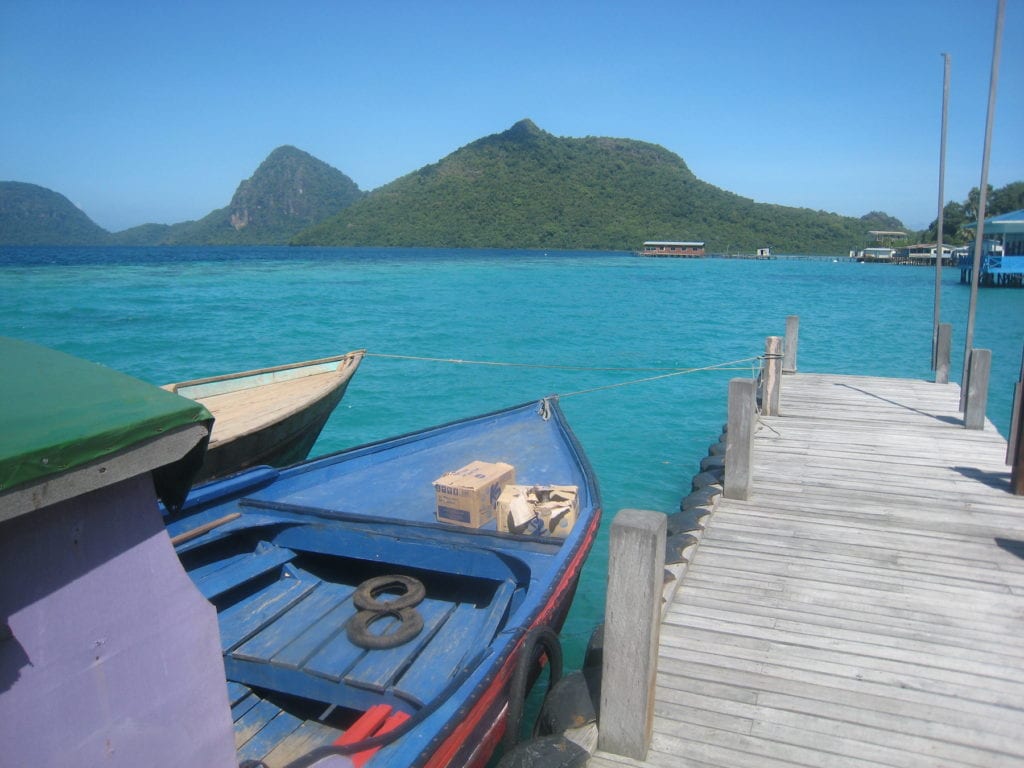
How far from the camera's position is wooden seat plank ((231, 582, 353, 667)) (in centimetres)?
431

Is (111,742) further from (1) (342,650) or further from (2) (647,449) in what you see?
(2) (647,449)

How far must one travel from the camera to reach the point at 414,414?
1703cm

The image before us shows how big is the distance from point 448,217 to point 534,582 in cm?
13025

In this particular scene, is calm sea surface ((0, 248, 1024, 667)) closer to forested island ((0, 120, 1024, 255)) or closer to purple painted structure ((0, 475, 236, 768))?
purple painted structure ((0, 475, 236, 768))

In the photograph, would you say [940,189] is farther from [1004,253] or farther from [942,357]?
[1004,253]

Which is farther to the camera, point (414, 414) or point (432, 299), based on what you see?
point (432, 299)

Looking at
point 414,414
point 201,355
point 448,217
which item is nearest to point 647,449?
point 414,414

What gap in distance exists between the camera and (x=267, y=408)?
Result: 885 cm

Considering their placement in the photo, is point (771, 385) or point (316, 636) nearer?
point (316, 636)

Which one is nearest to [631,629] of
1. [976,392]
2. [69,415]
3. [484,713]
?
[484,713]

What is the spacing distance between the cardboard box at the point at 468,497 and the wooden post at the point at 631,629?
2.40m

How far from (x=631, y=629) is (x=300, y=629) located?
8.45 ft

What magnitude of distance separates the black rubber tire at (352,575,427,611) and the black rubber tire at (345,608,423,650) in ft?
0.12

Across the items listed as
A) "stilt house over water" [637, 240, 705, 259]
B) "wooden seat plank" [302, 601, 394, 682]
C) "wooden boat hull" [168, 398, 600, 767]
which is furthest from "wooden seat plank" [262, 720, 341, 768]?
"stilt house over water" [637, 240, 705, 259]
